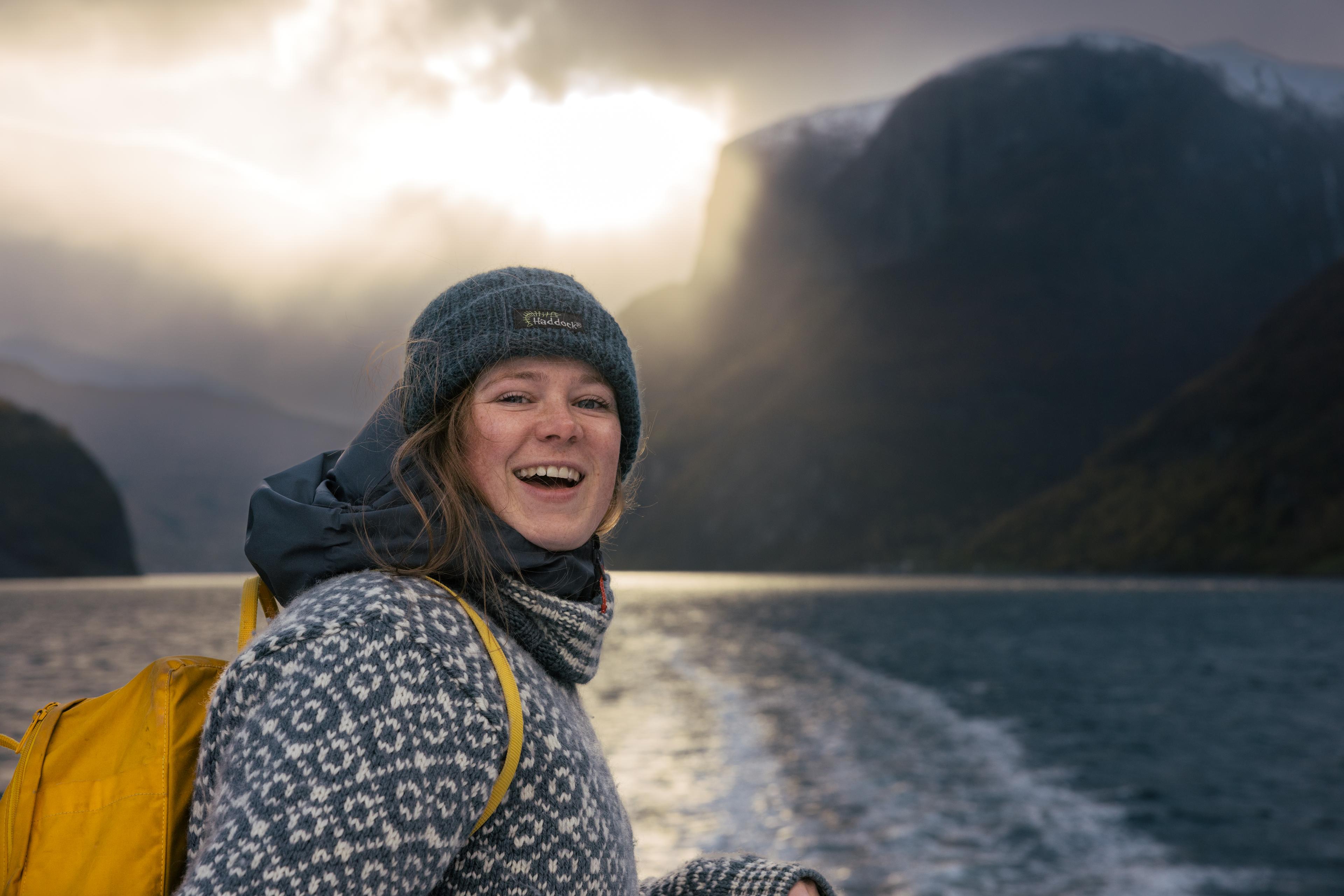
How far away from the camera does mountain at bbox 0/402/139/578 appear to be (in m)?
131

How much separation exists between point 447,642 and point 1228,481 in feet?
416

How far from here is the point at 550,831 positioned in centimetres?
145

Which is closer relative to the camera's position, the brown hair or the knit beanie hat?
the brown hair

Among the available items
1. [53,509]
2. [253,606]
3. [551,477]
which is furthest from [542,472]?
[53,509]

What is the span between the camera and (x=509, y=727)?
1.34 meters

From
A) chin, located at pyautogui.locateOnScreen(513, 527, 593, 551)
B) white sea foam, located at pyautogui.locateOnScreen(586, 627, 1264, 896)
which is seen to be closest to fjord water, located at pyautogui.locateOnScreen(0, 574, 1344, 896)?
white sea foam, located at pyautogui.locateOnScreen(586, 627, 1264, 896)

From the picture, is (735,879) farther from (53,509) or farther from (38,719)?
(53,509)

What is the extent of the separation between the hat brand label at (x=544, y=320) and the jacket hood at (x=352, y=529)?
0.95 ft

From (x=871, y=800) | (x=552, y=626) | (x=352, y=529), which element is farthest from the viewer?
(x=871, y=800)

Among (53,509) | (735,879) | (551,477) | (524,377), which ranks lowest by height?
(53,509)

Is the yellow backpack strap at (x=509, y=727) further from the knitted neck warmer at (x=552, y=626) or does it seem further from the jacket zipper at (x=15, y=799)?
the jacket zipper at (x=15, y=799)

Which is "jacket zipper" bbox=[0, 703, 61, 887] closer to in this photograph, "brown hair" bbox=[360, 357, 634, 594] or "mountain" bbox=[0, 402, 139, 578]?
"brown hair" bbox=[360, 357, 634, 594]

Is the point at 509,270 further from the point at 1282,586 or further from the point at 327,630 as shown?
the point at 1282,586

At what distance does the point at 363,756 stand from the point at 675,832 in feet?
33.8
